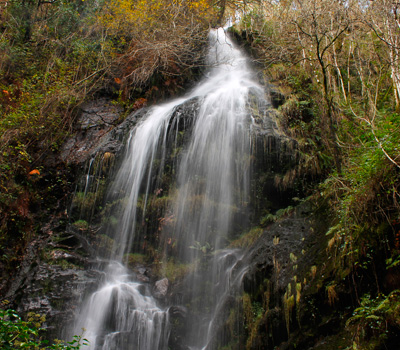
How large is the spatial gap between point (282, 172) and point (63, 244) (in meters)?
5.89

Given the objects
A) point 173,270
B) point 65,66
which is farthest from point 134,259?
point 65,66

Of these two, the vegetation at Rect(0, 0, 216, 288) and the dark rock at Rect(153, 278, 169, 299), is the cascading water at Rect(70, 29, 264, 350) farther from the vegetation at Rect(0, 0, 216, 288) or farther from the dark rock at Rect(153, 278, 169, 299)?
the vegetation at Rect(0, 0, 216, 288)

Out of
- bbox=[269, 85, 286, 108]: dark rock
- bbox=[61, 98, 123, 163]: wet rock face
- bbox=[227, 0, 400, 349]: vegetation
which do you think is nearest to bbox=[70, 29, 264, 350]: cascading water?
bbox=[269, 85, 286, 108]: dark rock

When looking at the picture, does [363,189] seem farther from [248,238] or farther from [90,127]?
[90,127]

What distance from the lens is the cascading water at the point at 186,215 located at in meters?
5.55

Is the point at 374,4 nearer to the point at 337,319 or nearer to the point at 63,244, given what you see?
the point at 337,319

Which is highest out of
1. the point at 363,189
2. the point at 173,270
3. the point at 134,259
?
the point at 363,189

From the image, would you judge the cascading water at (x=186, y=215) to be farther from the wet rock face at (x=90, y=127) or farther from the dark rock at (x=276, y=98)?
the wet rock face at (x=90, y=127)

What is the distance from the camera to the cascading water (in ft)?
18.2

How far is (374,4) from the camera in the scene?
230 inches

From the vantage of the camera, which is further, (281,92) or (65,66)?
(65,66)

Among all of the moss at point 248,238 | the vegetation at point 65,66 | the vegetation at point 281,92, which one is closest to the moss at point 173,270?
the vegetation at point 281,92

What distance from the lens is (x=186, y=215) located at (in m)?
7.27

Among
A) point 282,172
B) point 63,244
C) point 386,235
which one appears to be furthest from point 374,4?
point 63,244
